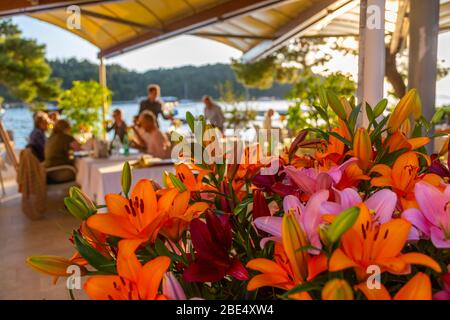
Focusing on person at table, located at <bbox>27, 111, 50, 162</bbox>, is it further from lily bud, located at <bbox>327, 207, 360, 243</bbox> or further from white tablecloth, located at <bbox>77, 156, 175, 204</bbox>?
lily bud, located at <bbox>327, 207, 360, 243</bbox>

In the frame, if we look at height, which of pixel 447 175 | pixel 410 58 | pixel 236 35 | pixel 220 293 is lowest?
pixel 220 293

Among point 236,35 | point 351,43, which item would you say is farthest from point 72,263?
point 236,35

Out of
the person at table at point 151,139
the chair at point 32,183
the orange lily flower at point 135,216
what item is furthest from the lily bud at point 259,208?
the chair at point 32,183

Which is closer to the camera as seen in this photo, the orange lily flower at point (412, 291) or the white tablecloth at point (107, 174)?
the orange lily flower at point (412, 291)

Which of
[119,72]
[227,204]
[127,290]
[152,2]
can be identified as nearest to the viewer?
[127,290]

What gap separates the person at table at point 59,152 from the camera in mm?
6180

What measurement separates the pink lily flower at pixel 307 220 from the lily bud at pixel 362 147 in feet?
0.46

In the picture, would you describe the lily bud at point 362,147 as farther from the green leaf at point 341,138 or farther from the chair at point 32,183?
the chair at point 32,183

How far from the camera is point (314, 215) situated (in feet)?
1.57

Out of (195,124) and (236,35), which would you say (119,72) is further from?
(195,124)

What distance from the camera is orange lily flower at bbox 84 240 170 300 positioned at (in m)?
0.46

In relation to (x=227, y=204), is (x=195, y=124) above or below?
above

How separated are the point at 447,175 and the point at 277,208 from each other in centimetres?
24

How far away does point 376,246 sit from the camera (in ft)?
1.44
